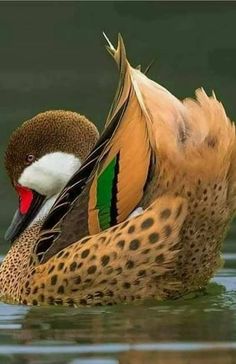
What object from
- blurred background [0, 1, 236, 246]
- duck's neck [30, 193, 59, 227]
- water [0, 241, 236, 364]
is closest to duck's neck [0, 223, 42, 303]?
duck's neck [30, 193, 59, 227]

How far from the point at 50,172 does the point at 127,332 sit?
169cm

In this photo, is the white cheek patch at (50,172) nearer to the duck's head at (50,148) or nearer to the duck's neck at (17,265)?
the duck's head at (50,148)

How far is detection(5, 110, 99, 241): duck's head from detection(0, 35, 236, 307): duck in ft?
0.66

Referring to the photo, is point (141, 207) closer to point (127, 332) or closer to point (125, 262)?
point (125, 262)

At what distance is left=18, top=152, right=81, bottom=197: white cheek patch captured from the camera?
9.62 metres

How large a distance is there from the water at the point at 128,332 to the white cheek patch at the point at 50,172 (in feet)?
2.39

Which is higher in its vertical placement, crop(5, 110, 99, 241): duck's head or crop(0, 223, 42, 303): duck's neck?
crop(5, 110, 99, 241): duck's head

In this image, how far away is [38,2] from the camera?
59.3 feet

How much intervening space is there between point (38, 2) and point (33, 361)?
1079 cm

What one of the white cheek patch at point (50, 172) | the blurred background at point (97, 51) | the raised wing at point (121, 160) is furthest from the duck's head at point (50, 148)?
the blurred background at point (97, 51)

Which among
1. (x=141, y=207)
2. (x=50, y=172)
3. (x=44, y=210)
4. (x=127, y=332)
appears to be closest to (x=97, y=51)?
(x=44, y=210)

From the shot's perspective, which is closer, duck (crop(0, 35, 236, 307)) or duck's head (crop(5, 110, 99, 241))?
duck (crop(0, 35, 236, 307))

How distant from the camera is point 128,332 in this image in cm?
817

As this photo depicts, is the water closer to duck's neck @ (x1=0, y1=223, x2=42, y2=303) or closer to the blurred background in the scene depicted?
duck's neck @ (x1=0, y1=223, x2=42, y2=303)
